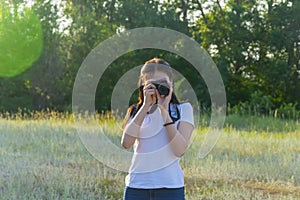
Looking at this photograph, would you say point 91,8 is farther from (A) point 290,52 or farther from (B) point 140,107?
(B) point 140,107

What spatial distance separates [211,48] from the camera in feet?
72.5

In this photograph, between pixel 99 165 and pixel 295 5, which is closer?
pixel 99 165

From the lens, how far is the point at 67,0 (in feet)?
82.7

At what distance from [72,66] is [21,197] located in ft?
55.2

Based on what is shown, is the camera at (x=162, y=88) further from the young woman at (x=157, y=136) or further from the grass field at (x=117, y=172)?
the grass field at (x=117, y=172)

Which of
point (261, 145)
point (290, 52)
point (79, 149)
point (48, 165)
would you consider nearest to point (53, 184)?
point (48, 165)

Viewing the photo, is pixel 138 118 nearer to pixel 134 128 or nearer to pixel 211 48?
pixel 134 128

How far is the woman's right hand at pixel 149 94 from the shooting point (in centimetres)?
246

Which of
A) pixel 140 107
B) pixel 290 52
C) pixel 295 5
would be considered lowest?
pixel 140 107

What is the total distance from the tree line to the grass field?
466 inches

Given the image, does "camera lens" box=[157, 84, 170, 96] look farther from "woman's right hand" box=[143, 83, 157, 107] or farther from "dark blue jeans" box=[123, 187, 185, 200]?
"dark blue jeans" box=[123, 187, 185, 200]

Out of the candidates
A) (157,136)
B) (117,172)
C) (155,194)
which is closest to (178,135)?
(157,136)

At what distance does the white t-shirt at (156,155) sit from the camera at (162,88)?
101 millimetres

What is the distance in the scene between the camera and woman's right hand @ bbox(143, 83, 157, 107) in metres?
2.46
